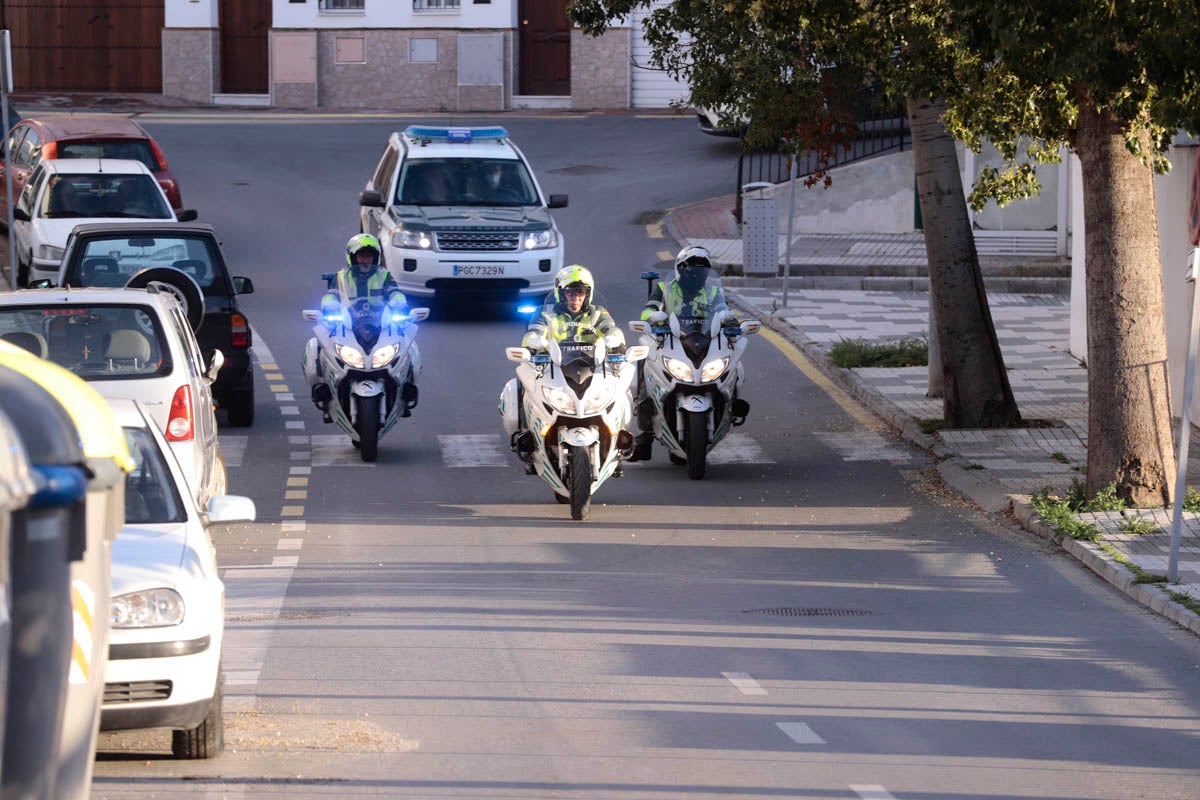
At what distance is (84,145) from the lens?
28.0 m

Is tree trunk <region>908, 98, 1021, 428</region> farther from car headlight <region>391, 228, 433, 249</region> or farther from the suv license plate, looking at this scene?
car headlight <region>391, 228, 433, 249</region>

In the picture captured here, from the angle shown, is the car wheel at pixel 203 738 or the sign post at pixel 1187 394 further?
the sign post at pixel 1187 394

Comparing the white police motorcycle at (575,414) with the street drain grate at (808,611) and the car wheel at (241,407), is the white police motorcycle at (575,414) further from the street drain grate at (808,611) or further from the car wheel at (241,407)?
the car wheel at (241,407)

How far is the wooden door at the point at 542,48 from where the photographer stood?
4956cm

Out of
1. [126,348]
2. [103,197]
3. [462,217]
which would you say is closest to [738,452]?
[126,348]

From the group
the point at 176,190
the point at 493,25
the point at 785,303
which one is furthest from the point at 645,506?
the point at 493,25

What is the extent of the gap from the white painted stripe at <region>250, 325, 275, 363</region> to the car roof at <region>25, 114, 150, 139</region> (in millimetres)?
6654

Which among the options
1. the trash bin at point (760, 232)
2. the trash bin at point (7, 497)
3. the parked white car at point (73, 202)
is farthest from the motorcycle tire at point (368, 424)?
the trash bin at point (7, 497)

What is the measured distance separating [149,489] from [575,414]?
5.75 meters

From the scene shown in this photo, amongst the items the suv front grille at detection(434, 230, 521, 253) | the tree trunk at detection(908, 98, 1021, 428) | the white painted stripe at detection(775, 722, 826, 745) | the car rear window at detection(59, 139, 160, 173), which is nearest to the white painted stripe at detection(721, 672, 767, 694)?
the white painted stripe at detection(775, 722, 826, 745)

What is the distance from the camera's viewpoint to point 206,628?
780 cm

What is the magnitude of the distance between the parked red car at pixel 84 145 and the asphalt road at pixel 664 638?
33.2 feet

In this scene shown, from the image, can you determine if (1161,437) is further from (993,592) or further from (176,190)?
→ (176,190)

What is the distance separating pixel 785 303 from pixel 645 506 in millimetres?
10947
